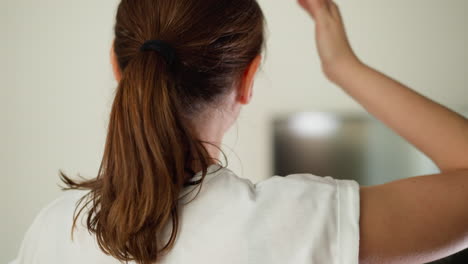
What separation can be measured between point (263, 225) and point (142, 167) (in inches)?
6.8

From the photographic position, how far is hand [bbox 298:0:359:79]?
2.39 ft

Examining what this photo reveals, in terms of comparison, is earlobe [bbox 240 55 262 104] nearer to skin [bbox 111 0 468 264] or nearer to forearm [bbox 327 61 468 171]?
skin [bbox 111 0 468 264]

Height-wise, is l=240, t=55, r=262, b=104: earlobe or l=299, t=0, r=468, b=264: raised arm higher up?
l=240, t=55, r=262, b=104: earlobe

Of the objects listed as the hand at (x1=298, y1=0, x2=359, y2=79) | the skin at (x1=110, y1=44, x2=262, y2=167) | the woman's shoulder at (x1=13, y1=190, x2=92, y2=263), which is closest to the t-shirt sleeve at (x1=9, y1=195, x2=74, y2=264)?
the woman's shoulder at (x1=13, y1=190, x2=92, y2=263)

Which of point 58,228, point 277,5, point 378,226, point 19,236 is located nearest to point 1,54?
point 19,236

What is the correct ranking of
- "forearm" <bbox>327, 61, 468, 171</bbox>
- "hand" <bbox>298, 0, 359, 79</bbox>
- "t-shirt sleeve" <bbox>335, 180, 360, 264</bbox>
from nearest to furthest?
"t-shirt sleeve" <bbox>335, 180, 360, 264</bbox>
"forearm" <bbox>327, 61, 468, 171</bbox>
"hand" <bbox>298, 0, 359, 79</bbox>

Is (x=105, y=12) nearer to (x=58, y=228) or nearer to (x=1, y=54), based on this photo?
(x=1, y=54)

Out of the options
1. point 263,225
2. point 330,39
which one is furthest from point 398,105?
point 263,225

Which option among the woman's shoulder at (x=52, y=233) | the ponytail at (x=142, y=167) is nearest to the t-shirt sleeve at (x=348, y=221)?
the ponytail at (x=142, y=167)

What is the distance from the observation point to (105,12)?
224 centimetres

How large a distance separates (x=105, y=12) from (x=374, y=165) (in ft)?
5.25

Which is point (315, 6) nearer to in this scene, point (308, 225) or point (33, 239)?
point (308, 225)

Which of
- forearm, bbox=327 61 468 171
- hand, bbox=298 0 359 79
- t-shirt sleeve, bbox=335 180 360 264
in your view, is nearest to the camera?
t-shirt sleeve, bbox=335 180 360 264

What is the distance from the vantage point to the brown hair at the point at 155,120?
535 millimetres
